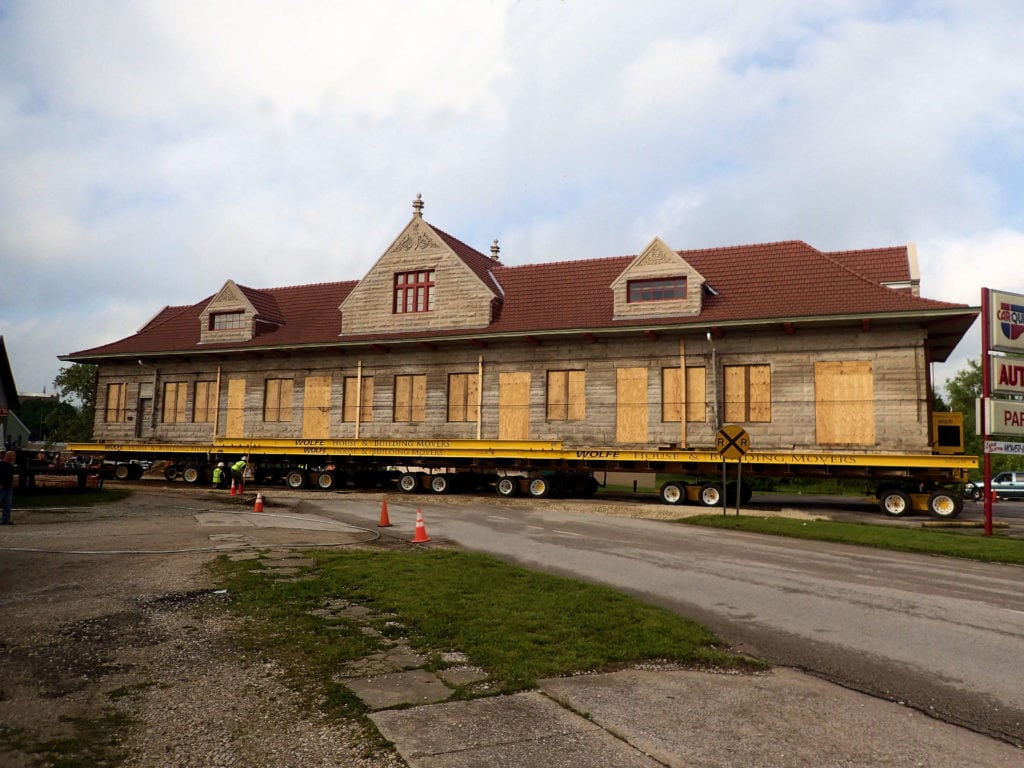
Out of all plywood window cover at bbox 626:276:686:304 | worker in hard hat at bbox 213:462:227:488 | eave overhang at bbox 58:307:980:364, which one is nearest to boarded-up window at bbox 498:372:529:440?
eave overhang at bbox 58:307:980:364

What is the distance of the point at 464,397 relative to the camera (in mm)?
29781

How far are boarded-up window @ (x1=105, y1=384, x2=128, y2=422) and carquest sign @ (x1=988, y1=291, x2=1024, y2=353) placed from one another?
1485 inches

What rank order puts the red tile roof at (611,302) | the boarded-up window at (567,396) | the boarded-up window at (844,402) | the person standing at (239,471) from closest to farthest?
1. the boarded-up window at (844,402)
2. the red tile roof at (611,302)
3. the boarded-up window at (567,396)
4. the person standing at (239,471)

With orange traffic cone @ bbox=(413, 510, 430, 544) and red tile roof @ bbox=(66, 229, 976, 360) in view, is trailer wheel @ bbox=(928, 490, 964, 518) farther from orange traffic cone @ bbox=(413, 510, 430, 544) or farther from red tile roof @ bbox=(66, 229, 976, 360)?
orange traffic cone @ bbox=(413, 510, 430, 544)

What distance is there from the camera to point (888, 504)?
22766 mm

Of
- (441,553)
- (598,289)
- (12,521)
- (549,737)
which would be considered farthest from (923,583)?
(598,289)

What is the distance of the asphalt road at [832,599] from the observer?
6457 millimetres

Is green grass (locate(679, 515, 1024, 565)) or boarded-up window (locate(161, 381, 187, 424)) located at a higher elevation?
boarded-up window (locate(161, 381, 187, 424))

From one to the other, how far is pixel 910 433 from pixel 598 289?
1291cm

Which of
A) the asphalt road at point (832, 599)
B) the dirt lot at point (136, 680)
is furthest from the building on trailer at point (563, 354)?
the dirt lot at point (136, 680)

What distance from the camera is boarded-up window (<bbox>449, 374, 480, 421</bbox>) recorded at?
29.5 metres

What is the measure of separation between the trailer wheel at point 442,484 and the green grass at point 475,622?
1771 cm

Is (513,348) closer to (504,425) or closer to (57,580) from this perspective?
(504,425)

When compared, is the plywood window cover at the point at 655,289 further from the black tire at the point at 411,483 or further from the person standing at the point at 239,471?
the person standing at the point at 239,471
